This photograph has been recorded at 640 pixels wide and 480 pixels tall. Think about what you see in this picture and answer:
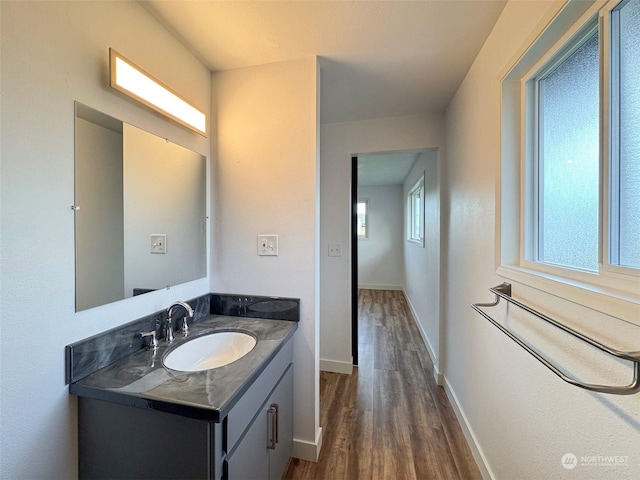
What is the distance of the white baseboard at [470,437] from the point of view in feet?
4.38

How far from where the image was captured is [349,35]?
4.33ft

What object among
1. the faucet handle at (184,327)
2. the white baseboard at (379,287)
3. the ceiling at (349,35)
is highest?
the ceiling at (349,35)

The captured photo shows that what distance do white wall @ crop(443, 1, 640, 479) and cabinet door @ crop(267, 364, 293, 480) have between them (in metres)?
1.04

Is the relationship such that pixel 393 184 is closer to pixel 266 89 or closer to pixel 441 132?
pixel 441 132

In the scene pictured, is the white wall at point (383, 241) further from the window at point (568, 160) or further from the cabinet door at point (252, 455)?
the cabinet door at point (252, 455)

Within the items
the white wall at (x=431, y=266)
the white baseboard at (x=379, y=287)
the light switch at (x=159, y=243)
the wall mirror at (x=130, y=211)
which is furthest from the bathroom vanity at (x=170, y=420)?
the white baseboard at (x=379, y=287)

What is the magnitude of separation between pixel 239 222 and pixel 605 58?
5.33 feet

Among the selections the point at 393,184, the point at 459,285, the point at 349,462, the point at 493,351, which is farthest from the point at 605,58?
the point at 393,184

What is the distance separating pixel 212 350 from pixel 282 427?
53 cm

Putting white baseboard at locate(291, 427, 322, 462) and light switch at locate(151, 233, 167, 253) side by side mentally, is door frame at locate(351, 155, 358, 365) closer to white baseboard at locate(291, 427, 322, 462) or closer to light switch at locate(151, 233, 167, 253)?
white baseboard at locate(291, 427, 322, 462)

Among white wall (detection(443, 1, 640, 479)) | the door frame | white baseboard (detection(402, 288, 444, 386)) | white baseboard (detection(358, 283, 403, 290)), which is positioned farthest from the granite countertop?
white baseboard (detection(358, 283, 403, 290))

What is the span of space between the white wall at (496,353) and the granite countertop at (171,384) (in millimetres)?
1030

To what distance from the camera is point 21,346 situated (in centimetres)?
76

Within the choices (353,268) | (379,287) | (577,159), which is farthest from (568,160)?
(379,287)
